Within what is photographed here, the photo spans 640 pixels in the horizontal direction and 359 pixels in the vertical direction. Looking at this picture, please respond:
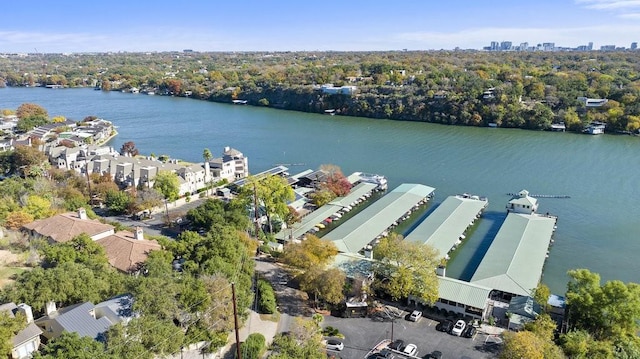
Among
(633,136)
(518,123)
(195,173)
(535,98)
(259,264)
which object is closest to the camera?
(259,264)

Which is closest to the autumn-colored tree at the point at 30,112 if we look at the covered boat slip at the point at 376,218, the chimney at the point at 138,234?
the chimney at the point at 138,234

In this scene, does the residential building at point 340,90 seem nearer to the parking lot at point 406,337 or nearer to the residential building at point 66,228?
the residential building at point 66,228

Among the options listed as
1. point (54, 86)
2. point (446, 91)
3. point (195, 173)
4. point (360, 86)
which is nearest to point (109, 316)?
point (195, 173)

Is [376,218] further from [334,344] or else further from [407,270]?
[334,344]

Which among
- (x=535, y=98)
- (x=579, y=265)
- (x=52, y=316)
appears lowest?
(x=579, y=265)

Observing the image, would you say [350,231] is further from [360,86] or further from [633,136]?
[360,86]

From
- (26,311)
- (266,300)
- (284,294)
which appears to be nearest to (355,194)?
(284,294)

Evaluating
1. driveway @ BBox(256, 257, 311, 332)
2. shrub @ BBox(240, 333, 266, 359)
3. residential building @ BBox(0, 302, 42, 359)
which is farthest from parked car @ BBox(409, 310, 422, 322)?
residential building @ BBox(0, 302, 42, 359)
